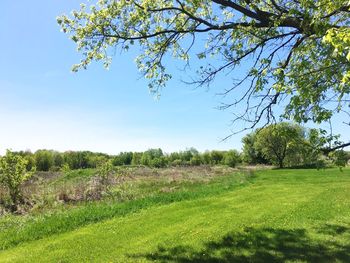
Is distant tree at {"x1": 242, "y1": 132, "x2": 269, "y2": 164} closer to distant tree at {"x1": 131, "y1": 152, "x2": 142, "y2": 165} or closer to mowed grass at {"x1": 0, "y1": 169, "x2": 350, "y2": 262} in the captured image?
distant tree at {"x1": 131, "y1": 152, "x2": 142, "y2": 165}

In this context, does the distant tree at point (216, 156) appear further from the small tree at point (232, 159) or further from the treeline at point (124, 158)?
the small tree at point (232, 159)

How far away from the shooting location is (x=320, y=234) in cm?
1250

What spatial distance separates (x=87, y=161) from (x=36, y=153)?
35.9 feet

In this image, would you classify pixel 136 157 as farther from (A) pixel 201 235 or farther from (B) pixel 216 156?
(A) pixel 201 235

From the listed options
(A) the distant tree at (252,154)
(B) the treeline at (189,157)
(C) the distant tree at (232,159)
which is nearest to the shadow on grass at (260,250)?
(B) the treeline at (189,157)

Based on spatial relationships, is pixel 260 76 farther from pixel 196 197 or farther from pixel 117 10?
pixel 196 197

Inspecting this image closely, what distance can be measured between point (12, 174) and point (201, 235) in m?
11.3

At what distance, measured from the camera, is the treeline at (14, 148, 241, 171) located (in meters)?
73.4

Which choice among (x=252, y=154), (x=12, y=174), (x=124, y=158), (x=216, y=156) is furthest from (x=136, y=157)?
(x=12, y=174)

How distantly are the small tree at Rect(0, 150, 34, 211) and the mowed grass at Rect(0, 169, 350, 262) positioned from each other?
4.50m

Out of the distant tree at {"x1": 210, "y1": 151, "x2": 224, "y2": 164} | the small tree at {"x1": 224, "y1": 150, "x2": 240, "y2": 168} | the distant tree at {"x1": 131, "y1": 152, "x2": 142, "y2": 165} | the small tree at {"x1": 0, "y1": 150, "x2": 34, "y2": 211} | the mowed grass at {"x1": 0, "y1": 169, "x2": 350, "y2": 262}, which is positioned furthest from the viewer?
the distant tree at {"x1": 210, "y1": 151, "x2": 224, "y2": 164}

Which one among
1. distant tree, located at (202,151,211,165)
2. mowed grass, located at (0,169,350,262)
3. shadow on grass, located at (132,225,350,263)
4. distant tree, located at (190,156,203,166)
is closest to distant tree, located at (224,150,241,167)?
distant tree, located at (190,156,203,166)

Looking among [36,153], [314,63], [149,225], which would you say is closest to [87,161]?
[36,153]

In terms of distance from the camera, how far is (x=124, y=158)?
352 feet
